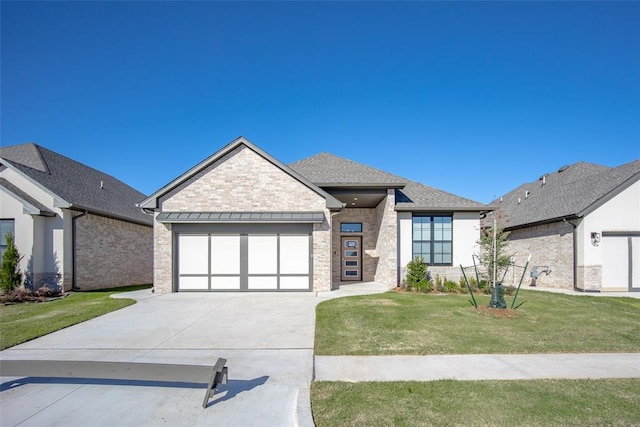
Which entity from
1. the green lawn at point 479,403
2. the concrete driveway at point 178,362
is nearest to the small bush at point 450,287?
the concrete driveway at point 178,362

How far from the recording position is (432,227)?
1652cm

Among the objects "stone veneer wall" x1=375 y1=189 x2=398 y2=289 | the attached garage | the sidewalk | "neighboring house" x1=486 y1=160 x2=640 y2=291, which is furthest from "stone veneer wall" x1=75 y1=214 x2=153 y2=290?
"neighboring house" x1=486 y1=160 x2=640 y2=291

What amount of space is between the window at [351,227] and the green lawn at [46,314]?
11.1 metres

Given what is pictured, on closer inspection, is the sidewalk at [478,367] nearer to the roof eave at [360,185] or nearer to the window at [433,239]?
the roof eave at [360,185]

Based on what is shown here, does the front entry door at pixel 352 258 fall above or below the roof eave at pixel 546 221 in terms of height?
below

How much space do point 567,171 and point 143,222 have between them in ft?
93.9

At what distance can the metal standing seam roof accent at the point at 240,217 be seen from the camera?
14.0 meters

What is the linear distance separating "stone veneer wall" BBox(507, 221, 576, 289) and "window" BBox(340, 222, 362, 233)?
25.9 ft

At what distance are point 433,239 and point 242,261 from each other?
9570 millimetres

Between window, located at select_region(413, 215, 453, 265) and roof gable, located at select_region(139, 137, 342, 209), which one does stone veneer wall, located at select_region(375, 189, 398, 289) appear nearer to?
window, located at select_region(413, 215, 453, 265)

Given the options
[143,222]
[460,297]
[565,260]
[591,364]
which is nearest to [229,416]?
[591,364]

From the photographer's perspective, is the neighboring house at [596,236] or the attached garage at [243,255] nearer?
the attached garage at [243,255]

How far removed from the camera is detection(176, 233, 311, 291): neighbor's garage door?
14.5m

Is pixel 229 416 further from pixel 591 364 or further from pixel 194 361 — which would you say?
pixel 591 364
